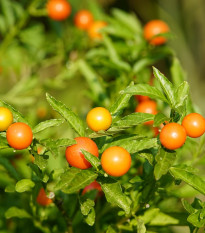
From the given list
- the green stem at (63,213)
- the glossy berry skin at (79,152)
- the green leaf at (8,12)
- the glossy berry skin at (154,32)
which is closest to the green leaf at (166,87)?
the glossy berry skin at (79,152)

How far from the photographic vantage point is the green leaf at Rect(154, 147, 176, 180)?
0.95 m

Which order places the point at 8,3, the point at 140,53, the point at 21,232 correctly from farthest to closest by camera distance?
the point at 8,3
the point at 140,53
the point at 21,232

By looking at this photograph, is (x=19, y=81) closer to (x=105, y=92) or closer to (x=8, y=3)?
(x=8, y=3)

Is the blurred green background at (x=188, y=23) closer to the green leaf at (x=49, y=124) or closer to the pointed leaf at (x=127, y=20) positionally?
the pointed leaf at (x=127, y=20)

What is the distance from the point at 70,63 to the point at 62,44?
0.35ft

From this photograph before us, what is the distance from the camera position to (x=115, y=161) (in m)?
0.94

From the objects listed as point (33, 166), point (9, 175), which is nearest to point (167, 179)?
point (33, 166)

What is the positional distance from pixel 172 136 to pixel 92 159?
8.1 inches

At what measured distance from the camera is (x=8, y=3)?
6.64 feet

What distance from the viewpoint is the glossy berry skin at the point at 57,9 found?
2.00 m

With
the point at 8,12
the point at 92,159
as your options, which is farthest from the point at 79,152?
the point at 8,12

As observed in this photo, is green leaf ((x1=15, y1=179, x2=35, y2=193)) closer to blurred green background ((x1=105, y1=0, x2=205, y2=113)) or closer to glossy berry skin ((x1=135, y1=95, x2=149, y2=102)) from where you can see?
glossy berry skin ((x1=135, y1=95, x2=149, y2=102))

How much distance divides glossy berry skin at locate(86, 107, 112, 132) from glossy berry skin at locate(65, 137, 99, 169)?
4cm

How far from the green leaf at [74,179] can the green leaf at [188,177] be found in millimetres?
211
